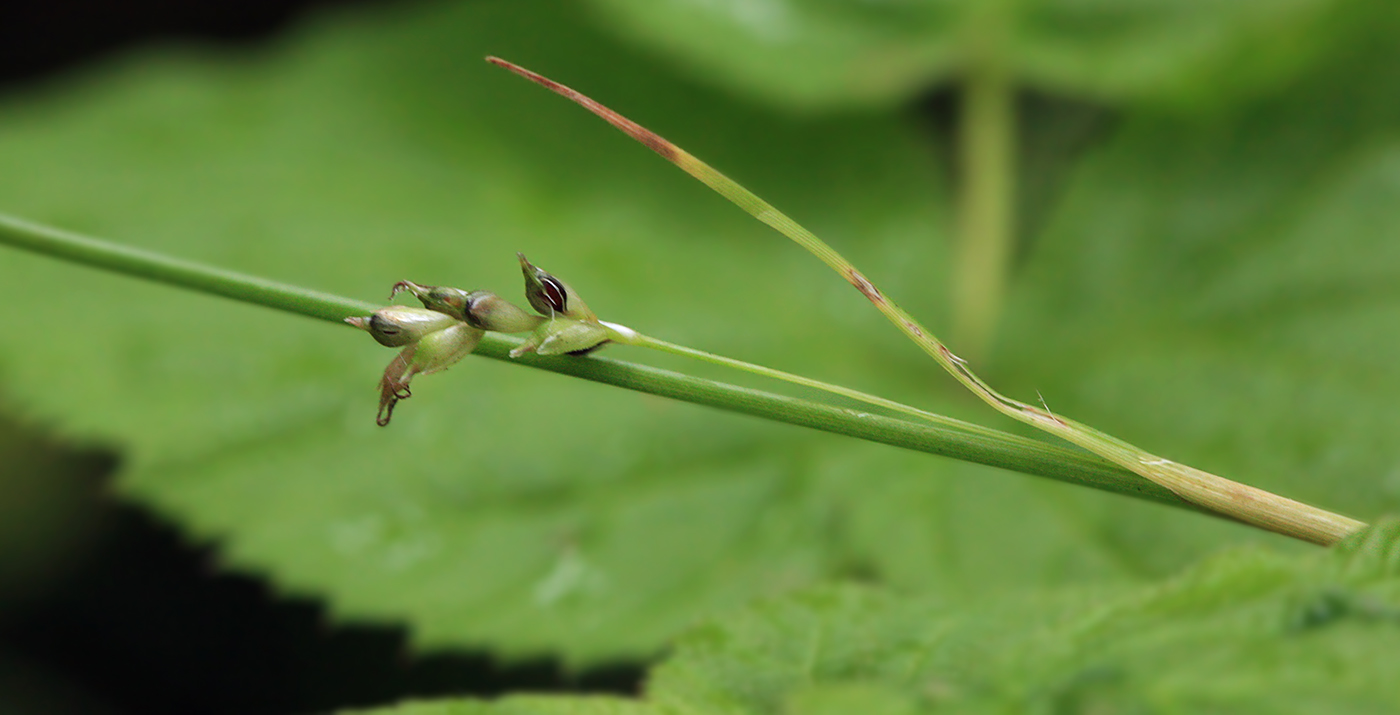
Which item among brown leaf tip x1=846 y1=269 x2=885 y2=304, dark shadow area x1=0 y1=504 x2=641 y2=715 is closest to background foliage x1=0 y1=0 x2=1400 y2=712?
dark shadow area x1=0 y1=504 x2=641 y2=715

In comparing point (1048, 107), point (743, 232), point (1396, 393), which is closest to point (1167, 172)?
point (1048, 107)

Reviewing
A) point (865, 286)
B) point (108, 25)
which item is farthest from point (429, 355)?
point (108, 25)

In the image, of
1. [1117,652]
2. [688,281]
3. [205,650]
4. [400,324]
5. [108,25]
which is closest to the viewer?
[1117,652]

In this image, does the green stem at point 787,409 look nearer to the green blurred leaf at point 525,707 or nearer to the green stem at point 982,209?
the green blurred leaf at point 525,707

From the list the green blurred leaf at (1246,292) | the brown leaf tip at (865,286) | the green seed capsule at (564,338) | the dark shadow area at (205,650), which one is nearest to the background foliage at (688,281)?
the green blurred leaf at (1246,292)

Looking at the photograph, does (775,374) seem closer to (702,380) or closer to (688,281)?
(702,380)

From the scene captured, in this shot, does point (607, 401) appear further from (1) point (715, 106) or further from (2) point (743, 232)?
(1) point (715, 106)
